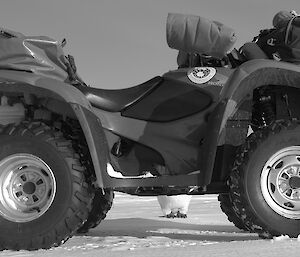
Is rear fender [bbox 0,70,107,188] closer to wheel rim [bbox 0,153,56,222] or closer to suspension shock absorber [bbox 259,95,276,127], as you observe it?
wheel rim [bbox 0,153,56,222]

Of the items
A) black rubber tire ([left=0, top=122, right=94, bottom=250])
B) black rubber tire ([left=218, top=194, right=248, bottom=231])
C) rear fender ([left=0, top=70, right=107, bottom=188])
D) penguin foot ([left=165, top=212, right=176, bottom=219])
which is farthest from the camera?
penguin foot ([left=165, top=212, right=176, bottom=219])

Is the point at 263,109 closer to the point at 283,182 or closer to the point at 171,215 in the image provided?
the point at 283,182

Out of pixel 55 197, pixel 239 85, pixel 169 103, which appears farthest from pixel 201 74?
pixel 55 197

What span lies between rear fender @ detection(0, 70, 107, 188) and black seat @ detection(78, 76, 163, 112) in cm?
25

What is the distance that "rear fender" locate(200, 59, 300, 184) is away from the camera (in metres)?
3.54

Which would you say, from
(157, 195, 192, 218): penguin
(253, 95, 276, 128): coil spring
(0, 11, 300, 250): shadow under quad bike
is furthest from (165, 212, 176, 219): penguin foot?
(0, 11, 300, 250): shadow under quad bike

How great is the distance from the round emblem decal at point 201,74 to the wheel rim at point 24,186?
4.30 ft

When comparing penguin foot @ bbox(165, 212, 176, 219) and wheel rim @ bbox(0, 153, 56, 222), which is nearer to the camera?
wheel rim @ bbox(0, 153, 56, 222)

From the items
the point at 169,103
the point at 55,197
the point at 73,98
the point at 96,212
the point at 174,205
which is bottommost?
the point at 174,205

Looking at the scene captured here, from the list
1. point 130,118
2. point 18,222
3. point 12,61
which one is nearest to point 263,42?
point 130,118

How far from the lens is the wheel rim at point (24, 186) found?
12.1ft

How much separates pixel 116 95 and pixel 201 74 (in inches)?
28.2

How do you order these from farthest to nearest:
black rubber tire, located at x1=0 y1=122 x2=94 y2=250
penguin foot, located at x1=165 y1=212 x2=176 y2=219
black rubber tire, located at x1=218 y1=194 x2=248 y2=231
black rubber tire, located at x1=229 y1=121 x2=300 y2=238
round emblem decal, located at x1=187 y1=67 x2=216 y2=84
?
1. penguin foot, located at x1=165 y1=212 x2=176 y2=219
2. black rubber tire, located at x1=218 y1=194 x2=248 y2=231
3. round emblem decal, located at x1=187 y1=67 x2=216 y2=84
4. black rubber tire, located at x1=0 y1=122 x2=94 y2=250
5. black rubber tire, located at x1=229 y1=121 x2=300 y2=238

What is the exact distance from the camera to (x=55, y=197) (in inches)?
141
